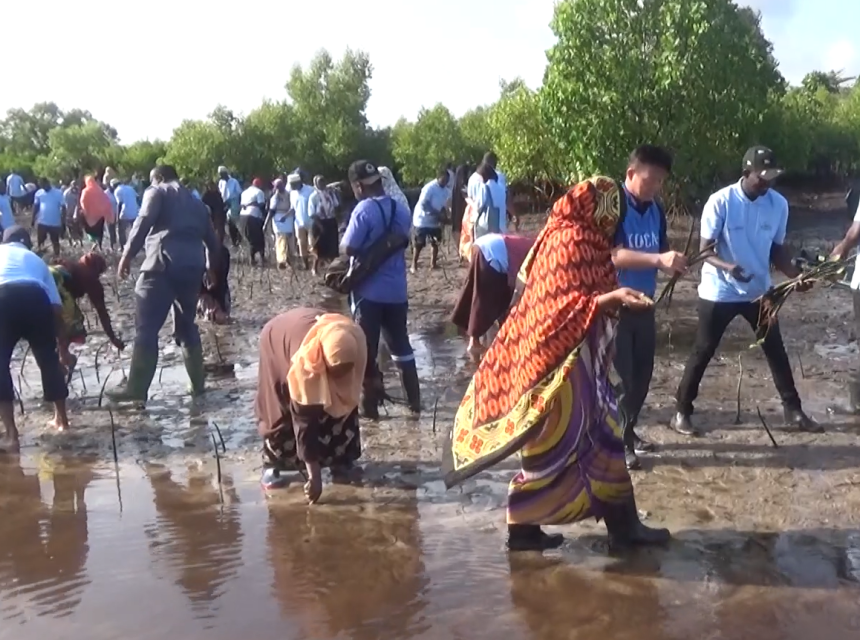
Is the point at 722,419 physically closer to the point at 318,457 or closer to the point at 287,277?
the point at 318,457

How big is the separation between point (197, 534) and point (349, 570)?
0.96m

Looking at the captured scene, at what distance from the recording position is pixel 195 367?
25.3 ft

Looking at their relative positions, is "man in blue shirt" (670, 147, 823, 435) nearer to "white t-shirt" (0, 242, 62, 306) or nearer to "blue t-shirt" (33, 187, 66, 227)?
"white t-shirt" (0, 242, 62, 306)

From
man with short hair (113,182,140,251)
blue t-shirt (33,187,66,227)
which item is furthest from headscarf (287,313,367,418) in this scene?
blue t-shirt (33,187,66,227)

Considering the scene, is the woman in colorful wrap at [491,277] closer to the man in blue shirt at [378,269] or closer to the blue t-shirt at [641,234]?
the blue t-shirt at [641,234]

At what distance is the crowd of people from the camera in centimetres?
420

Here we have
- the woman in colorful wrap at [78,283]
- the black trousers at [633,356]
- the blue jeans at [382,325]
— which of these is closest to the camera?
the black trousers at [633,356]

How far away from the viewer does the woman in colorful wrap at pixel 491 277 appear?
18.7 feet

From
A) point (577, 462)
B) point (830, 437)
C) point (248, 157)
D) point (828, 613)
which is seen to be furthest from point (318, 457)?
point (248, 157)

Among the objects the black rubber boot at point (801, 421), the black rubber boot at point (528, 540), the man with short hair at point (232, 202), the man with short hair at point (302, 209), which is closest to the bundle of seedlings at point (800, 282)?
the black rubber boot at point (801, 421)

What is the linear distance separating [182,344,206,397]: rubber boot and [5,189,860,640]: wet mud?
0.19m

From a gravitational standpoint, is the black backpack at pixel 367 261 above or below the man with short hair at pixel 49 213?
below

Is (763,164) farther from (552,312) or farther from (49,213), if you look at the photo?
(49,213)

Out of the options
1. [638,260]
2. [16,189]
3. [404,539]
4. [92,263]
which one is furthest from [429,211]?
[16,189]
